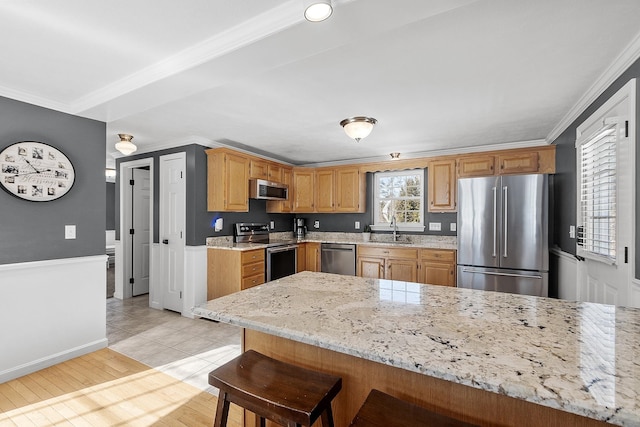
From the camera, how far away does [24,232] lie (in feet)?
8.02

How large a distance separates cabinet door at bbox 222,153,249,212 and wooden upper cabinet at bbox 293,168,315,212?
3.93 ft

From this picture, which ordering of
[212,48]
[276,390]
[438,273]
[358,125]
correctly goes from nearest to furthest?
[276,390] < [212,48] < [358,125] < [438,273]

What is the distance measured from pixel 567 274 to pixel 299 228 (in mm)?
3921

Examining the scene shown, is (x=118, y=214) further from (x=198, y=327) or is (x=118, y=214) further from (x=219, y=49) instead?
(x=219, y=49)

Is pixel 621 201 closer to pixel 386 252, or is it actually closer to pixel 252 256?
pixel 386 252

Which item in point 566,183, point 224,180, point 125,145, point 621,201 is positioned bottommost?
point 621,201

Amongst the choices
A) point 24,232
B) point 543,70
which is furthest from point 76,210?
point 543,70

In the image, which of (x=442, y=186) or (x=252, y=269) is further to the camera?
(x=442, y=186)

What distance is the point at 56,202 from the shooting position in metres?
2.63

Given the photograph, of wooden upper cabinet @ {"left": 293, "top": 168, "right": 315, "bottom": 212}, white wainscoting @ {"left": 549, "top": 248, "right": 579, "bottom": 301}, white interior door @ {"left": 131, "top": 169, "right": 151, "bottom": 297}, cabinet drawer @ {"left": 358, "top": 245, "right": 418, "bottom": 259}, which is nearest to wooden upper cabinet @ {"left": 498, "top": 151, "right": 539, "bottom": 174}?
white wainscoting @ {"left": 549, "top": 248, "right": 579, "bottom": 301}

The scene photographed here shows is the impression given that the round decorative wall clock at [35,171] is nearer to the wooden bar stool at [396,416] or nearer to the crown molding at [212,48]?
the crown molding at [212,48]

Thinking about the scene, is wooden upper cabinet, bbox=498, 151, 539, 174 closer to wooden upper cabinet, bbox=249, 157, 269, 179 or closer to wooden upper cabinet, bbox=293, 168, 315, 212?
wooden upper cabinet, bbox=293, 168, 315, 212

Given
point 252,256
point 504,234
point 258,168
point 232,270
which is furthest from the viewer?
point 258,168

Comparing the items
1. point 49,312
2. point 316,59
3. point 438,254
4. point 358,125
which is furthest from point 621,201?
point 49,312
